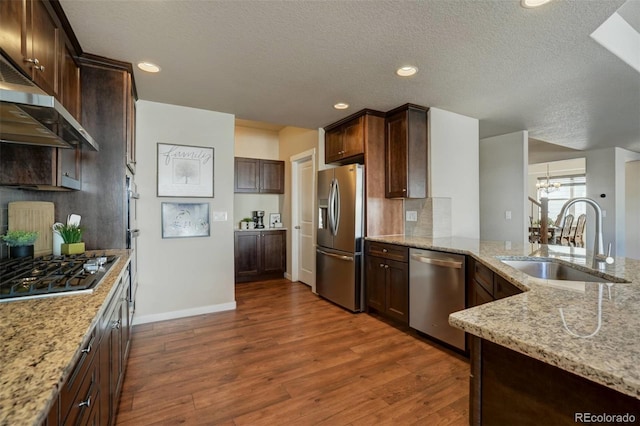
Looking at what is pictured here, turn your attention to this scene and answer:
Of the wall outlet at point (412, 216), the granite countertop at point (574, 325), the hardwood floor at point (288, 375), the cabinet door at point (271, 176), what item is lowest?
the hardwood floor at point (288, 375)

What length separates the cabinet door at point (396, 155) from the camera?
3.50 m

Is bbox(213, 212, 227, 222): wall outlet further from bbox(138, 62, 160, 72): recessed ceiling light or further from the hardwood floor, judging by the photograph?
bbox(138, 62, 160, 72): recessed ceiling light

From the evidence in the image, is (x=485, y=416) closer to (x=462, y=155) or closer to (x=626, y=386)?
(x=626, y=386)

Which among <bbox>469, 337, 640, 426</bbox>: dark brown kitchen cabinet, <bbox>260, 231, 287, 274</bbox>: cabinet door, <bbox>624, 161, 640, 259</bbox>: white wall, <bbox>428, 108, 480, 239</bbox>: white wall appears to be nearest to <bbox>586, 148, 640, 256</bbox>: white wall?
<bbox>624, 161, 640, 259</bbox>: white wall

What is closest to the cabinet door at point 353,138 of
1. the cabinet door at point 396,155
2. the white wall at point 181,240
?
the cabinet door at point 396,155

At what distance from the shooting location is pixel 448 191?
3682 mm

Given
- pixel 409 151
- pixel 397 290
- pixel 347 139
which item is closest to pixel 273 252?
pixel 347 139

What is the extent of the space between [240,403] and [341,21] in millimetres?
2488

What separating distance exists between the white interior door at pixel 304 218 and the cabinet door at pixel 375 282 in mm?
1143

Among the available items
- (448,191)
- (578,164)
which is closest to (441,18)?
(448,191)

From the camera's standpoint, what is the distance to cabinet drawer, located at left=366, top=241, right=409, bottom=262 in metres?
3.08

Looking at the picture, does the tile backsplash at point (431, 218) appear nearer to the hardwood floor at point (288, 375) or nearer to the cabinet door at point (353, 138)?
the cabinet door at point (353, 138)

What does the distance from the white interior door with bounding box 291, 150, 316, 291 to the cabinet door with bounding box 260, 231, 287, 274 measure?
31 cm

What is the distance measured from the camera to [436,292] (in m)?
2.72
